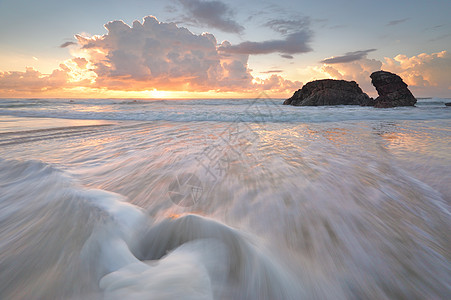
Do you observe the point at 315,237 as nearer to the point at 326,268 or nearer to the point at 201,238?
the point at 326,268

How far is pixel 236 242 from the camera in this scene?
54.6 inches

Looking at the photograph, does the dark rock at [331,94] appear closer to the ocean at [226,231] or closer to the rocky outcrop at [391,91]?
the rocky outcrop at [391,91]

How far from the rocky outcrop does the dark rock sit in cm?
211

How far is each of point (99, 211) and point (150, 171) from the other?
4.34ft

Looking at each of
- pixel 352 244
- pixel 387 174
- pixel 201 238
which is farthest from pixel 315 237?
pixel 387 174

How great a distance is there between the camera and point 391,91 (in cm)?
2039

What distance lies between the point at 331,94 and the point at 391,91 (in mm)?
5911

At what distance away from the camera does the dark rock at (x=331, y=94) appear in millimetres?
24625

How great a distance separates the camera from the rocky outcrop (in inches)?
774

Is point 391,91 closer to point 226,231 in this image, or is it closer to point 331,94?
point 331,94

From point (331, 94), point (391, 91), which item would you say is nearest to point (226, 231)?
point (391, 91)

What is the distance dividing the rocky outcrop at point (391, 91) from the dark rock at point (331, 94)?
2.11 meters

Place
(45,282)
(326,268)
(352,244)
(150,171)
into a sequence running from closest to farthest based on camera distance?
(45,282) < (326,268) < (352,244) < (150,171)

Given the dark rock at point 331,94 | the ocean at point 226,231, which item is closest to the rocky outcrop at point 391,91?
the dark rock at point 331,94
